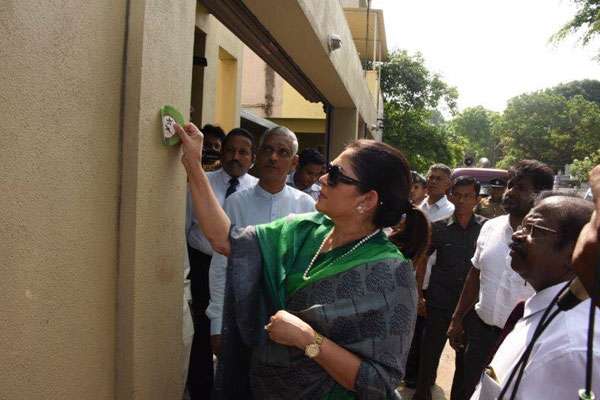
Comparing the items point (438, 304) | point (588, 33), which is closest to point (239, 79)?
point (438, 304)

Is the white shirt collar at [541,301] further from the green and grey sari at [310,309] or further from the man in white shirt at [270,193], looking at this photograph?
the man in white shirt at [270,193]

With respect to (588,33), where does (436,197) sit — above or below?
below

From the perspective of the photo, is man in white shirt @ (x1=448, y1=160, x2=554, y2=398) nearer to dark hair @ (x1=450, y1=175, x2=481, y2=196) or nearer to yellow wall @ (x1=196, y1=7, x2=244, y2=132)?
dark hair @ (x1=450, y1=175, x2=481, y2=196)

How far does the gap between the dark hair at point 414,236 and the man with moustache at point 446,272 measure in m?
2.81

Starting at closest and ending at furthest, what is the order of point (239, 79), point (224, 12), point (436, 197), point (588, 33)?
point (224, 12)
point (436, 197)
point (239, 79)
point (588, 33)

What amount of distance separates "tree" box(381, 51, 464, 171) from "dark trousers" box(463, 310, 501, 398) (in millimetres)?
21989

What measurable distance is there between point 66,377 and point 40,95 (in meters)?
0.93

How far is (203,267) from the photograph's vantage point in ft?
13.5

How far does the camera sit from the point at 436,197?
21.6 feet

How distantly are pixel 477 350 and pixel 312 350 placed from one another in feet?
7.51

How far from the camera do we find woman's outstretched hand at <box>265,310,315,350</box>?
201 centimetres

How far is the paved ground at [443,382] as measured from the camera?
18.2ft

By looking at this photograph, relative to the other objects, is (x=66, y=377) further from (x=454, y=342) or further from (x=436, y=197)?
(x=436, y=197)

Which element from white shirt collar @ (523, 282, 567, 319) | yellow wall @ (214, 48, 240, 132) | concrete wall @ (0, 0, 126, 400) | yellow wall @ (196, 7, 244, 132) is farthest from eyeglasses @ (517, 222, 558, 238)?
yellow wall @ (214, 48, 240, 132)
